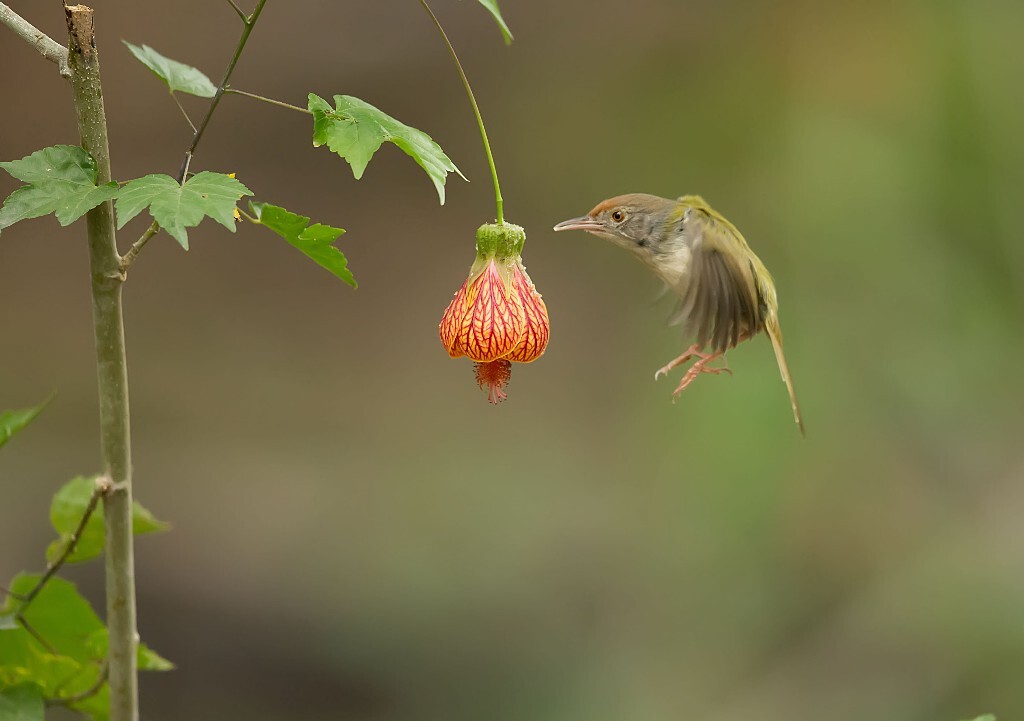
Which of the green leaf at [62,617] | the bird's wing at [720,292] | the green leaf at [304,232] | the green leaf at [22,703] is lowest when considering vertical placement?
Answer: the green leaf at [22,703]

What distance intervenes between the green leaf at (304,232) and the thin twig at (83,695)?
1.82 ft

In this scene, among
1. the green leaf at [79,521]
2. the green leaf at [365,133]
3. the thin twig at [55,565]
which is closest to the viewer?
the green leaf at [365,133]

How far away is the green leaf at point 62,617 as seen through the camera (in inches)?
55.5

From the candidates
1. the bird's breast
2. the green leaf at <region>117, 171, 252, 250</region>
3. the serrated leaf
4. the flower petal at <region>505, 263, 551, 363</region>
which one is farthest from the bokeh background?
the green leaf at <region>117, 171, 252, 250</region>

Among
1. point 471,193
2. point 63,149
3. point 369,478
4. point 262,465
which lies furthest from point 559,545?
point 63,149

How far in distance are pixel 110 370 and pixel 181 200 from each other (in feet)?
0.72

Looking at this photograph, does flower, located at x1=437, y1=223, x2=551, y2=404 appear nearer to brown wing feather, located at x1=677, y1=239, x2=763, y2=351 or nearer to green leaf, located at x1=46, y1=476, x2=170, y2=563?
brown wing feather, located at x1=677, y1=239, x2=763, y2=351

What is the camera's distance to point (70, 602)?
55.8 inches

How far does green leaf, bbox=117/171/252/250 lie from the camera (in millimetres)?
1068

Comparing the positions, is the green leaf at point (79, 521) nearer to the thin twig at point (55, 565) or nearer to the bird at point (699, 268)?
the thin twig at point (55, 565)

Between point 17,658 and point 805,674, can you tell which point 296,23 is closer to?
point 805,674

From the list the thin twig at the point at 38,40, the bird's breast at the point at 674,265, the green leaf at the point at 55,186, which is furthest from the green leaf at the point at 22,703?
the bird's breast at the point at 674,265

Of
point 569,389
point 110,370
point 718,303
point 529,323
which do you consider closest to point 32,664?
point 110,370

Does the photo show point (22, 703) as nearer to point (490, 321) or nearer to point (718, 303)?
point (490, 321)
